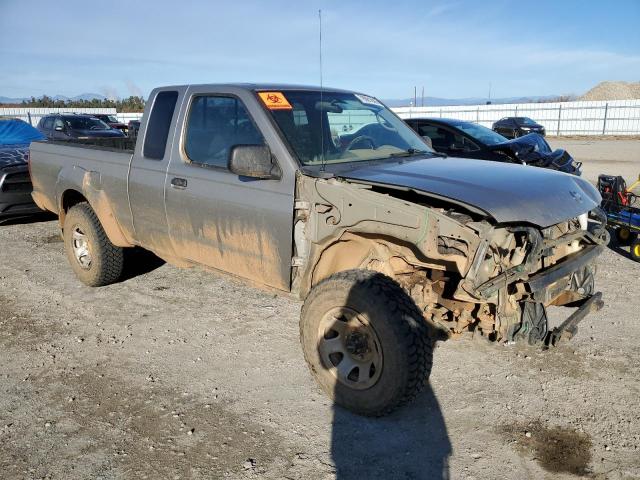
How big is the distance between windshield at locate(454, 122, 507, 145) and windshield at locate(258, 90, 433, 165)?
16.2ft

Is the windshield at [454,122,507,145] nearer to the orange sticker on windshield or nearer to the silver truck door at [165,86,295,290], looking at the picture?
the orange sticker on windshield

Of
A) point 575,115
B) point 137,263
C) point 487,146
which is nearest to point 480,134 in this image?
point 487,146

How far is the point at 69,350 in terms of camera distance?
4.27m

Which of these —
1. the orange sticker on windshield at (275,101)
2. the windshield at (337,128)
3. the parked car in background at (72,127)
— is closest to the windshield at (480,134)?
the windshield at (337,128)

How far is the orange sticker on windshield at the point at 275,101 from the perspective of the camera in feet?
12.6

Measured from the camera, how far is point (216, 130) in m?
4.15

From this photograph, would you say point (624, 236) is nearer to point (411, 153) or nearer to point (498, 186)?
point (411, 153)

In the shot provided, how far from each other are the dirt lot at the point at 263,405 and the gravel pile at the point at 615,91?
7429 cm

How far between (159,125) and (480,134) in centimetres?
669

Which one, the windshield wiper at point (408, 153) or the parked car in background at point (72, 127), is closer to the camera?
the windshield wiper at point (408, 153)

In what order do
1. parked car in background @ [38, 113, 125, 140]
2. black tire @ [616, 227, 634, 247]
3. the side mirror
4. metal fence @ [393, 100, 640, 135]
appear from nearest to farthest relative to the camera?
1. the side mirror
2. black tire @ [616, 227, 634, 247]
3. parked car in background @ [38, 113, 125, 140]
4. metal fence @ [393, 100, 640, 135]

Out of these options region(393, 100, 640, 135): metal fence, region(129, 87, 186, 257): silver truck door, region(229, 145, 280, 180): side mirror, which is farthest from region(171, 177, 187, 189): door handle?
region(393, 100, 640, 135): metal fence

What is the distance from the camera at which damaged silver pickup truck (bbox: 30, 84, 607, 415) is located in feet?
9.80

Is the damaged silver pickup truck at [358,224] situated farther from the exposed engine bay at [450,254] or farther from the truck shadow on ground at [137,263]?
the truck shadow on ground at [137,263]
